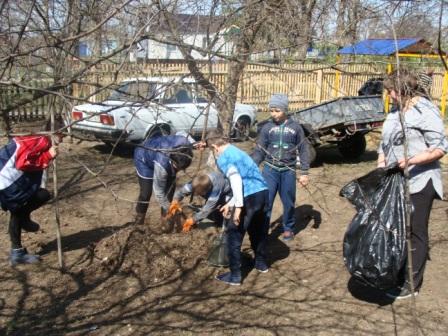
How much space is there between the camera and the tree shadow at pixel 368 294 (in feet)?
12.8

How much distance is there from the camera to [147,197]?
522cm

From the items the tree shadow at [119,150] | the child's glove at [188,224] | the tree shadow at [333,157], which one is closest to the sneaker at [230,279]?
the child's glove at [188,224]

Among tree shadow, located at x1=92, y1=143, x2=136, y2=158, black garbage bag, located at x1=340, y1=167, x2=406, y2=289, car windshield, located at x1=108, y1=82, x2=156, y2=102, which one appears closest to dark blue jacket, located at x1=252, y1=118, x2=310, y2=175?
car windshield, located at x1=108, y1=82, x2=156, y2=102

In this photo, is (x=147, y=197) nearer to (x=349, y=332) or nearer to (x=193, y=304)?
(x=193, y=304)

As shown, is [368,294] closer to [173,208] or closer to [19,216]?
[173,208]

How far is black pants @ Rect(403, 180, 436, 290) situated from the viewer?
3.69 metres

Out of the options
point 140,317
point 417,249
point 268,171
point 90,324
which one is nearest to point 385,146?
point 417,249

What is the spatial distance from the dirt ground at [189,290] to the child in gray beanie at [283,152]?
0.55m

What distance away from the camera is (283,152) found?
5152 millimetres

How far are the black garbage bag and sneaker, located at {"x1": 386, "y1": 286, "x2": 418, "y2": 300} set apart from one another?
30cm

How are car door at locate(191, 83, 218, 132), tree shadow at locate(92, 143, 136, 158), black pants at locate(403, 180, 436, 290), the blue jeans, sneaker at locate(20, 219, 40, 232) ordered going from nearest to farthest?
car door at locate(191, 83, 218, 132) → black pants at locate(403, 180, 436, 290) → sneaker at locate(20, 219, 40, 232) → the blue jeans → tree shadow at locate(92, 143, 136, 158)

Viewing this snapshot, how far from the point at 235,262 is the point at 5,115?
7.08ft

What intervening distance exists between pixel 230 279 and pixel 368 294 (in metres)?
1.08

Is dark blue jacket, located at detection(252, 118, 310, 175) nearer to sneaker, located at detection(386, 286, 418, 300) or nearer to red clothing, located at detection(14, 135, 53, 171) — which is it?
sneaker, located at detection(386, 286, 418, 300)
